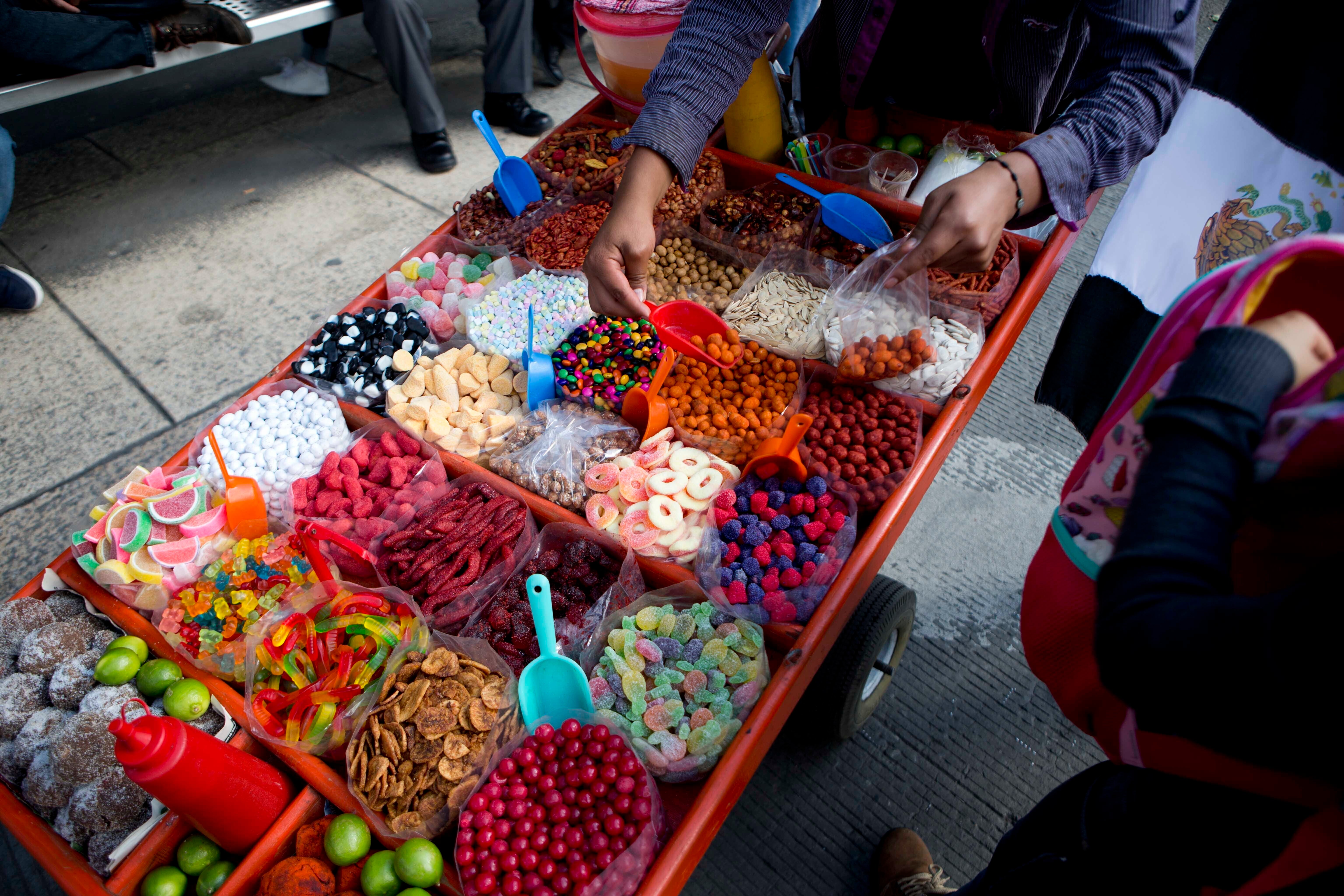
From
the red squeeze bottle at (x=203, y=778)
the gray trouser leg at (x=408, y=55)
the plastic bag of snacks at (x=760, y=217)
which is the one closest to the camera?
the red squeeze bottle at (x=203, y=778)

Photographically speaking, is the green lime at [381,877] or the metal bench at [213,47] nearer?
the green lime at [381,877]

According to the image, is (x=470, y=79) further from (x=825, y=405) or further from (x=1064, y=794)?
(x=1064, y=794)

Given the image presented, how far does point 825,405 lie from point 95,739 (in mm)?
1519

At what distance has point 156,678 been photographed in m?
1.28

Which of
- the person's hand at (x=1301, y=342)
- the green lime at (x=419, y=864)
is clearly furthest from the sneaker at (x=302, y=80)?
the person's hand at (x=1301, y=342)

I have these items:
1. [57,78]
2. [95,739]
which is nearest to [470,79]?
[57,78]

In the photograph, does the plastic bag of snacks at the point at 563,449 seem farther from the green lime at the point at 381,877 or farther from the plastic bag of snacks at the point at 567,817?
the green lime at the point at 381,877

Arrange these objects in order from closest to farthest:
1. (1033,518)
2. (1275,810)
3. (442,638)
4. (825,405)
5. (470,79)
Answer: (1275,810) → (442,638) → (825,405) → (1033,518) → (470,79)

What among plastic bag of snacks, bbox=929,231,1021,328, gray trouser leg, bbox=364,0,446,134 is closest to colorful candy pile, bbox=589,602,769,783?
plastic bag of snacks, bbox=929,231,1021,328

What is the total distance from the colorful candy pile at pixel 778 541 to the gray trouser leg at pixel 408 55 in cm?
323

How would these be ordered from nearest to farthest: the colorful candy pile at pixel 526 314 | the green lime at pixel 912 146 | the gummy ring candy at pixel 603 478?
the gummy ring candy at pixel 603 478 → the colorful candy pile at pixel 526 314 → the green lime at pixel 912 146

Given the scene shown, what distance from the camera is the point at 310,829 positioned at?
116 cm

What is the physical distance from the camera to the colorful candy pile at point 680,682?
1.17m

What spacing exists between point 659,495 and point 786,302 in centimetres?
66
